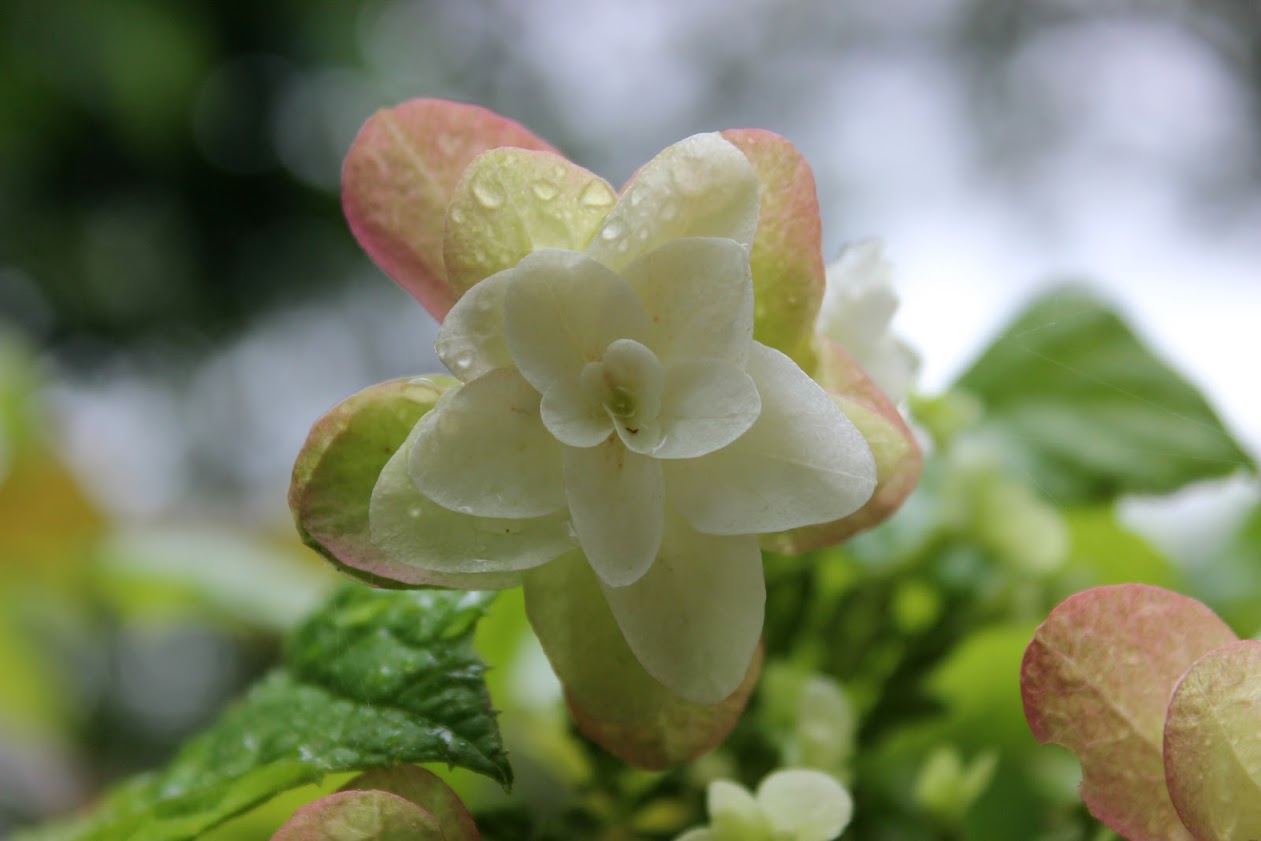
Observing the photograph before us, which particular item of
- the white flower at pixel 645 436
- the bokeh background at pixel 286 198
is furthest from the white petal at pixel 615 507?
the bokeh background at pixel 286 198

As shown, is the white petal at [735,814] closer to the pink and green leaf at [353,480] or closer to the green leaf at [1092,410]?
the pink and green leaf at [353,480]

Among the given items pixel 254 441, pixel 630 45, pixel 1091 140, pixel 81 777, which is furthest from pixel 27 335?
pixel 1091 140

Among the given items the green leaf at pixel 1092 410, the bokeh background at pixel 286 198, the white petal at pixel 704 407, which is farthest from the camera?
the bokeh background at pixel 286 198

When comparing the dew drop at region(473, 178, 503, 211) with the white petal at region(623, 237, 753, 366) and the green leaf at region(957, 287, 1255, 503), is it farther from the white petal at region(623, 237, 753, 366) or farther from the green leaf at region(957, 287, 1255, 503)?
the green leaf at region(957, 287, 1255, 503)

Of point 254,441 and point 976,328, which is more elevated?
point 976,328

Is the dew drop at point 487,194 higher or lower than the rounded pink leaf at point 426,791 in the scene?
higher

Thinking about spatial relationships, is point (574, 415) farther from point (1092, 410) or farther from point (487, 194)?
point (1092, 410)

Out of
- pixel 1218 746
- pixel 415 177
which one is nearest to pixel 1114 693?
pixel 1218 746

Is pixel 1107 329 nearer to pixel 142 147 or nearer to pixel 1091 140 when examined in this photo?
pixel 142 147
